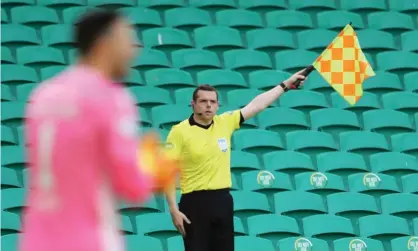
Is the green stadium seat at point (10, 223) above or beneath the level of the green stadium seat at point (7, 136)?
beneath

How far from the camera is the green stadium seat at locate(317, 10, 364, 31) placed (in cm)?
988

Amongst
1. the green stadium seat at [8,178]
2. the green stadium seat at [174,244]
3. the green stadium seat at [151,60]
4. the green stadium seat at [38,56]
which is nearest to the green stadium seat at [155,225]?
the green stadium seat at [174,244]

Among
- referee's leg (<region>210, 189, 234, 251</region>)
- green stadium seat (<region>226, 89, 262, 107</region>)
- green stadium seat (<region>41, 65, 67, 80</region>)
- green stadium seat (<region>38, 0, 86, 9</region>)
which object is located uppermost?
green stadium seat (<region>38, 0, 86, 9</region>)

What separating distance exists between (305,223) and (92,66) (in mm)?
5184

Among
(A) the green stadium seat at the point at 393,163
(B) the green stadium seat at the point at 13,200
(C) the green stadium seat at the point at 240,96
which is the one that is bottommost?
(B) the green stadium seat at the point at 13,200

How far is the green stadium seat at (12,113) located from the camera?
8.07 m

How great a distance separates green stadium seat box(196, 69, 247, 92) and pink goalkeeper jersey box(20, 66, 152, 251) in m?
6.34

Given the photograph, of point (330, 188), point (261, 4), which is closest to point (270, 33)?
point (261, 4)

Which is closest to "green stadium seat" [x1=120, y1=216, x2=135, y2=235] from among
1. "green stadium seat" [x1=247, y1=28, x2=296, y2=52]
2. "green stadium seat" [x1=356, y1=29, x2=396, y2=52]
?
"green stadium seat" [x1=247, y1=28, x2=296, y2=52]

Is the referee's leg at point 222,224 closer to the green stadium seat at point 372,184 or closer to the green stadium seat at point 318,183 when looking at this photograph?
the green stadium seat at point 318,183

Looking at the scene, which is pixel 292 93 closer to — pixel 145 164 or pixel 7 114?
pixel 7 114

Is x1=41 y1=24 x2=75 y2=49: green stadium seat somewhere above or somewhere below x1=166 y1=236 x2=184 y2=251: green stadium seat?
above

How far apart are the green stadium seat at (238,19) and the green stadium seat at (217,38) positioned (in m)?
0.27

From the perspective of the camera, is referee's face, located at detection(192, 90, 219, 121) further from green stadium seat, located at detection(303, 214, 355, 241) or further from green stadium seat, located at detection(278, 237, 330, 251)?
green stadium seat, located at detection(303, 214, 355, 241)
